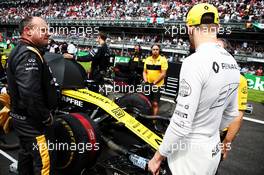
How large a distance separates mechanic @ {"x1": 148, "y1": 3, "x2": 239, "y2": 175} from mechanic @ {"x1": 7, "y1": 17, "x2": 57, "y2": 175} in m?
1.22

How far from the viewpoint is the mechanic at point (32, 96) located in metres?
2.43

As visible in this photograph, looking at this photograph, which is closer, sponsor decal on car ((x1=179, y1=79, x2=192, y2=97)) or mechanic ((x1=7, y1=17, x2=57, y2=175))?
sponsor decal on car ((x1=179, y1=79, x2=192, y2=97))

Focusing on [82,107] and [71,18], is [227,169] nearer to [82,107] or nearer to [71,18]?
[82,107]

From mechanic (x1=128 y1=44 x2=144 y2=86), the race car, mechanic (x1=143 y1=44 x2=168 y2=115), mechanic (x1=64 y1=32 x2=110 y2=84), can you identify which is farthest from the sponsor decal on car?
mechanic (x1=128 y1=44 x2=144 y2=86)

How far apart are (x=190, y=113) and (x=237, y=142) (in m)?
4.02

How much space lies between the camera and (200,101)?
1.65 metres

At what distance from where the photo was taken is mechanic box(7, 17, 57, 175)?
7.96 feet

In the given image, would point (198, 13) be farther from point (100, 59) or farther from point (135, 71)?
point (135, 71)

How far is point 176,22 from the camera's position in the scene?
21.9m

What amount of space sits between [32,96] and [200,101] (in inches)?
57.3

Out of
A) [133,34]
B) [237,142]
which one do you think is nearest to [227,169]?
[237,142]

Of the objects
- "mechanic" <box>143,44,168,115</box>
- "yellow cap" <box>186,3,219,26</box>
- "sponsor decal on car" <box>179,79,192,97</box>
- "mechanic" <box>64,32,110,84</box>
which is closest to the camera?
"sponsor decal on car" <box>179,79,192,97</box>

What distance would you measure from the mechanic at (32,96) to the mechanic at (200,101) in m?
1.22

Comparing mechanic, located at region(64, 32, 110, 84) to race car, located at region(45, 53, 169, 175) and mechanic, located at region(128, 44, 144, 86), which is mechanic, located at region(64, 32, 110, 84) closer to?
race car, located at region(45, 53, 169, 175)
